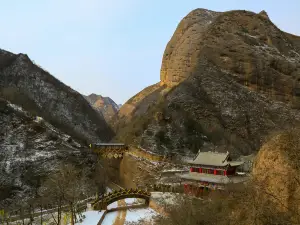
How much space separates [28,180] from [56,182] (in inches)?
600

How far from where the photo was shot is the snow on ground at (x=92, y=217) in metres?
26.7

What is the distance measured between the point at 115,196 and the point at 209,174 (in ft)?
33.6

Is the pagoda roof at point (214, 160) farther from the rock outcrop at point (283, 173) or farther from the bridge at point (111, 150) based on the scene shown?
the bridge at point (111, 150)

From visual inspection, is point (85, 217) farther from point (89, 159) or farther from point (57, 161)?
point (89, 159)

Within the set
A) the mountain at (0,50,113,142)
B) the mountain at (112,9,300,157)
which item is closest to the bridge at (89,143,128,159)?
the mountain at (112,9,300,157)

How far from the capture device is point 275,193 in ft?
46.3

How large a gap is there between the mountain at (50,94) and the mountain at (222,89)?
1375 centimetres

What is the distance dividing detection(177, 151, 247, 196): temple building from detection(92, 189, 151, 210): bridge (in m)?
4.55

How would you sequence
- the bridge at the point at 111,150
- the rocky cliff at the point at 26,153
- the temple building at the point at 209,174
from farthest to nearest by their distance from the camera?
1. the bridge at the point at 111,150
2. the rocky cliff at the point at 26,153
3. the temple building at the point at 209,174

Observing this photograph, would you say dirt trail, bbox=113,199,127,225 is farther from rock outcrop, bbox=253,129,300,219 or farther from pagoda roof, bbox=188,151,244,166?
rock outcrop, bbox=253,129,300,219

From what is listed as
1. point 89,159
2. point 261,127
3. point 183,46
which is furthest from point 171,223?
point 183,46

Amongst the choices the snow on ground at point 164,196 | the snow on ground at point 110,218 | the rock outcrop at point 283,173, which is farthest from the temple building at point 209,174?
the rock outcrop at point 283,173

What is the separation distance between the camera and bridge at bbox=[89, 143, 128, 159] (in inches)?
2074

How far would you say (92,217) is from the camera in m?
28.3
